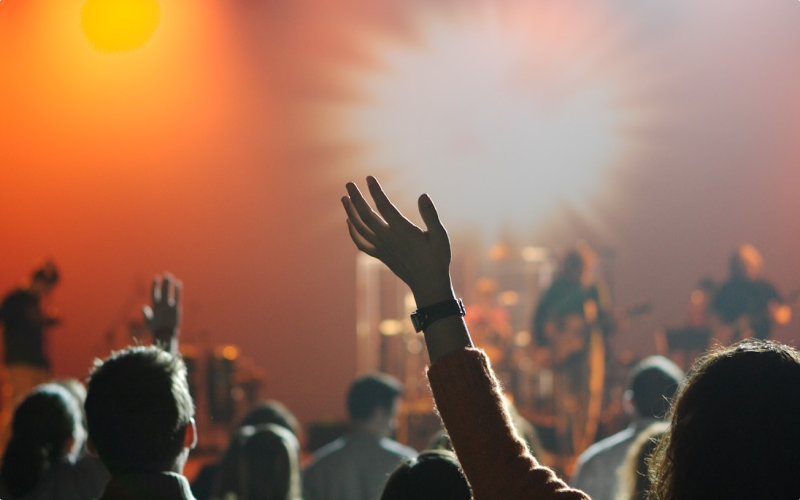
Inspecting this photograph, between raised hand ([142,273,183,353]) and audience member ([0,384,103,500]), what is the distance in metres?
0.49

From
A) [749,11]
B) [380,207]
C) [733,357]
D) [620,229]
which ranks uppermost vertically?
[749,11]

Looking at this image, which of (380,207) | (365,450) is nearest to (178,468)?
(380,207)

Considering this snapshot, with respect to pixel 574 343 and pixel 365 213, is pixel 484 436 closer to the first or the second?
pixel 365 213

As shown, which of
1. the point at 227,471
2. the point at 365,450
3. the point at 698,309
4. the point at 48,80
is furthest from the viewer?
the point at 48,80

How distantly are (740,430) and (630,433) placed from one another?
2.54 metres

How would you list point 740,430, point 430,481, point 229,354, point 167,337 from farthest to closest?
point 229,354, point 167,337, point 430,481, point 740,430

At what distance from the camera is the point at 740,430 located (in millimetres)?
958

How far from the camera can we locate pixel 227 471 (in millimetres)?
3076

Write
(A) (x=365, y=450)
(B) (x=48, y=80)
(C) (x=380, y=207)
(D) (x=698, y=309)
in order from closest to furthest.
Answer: (C) (x=380, y=207) → (A) (x=365, y=450) → (D) (x=698, y=309) → (B) (x=48, y=80)

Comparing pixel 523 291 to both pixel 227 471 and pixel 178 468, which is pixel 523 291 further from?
pixel 178 468

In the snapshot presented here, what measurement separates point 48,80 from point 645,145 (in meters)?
7.58

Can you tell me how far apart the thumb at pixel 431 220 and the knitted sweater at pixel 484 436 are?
155 millimetres

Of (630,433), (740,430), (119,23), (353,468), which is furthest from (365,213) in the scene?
(119,23)

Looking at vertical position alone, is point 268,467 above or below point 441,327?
below
